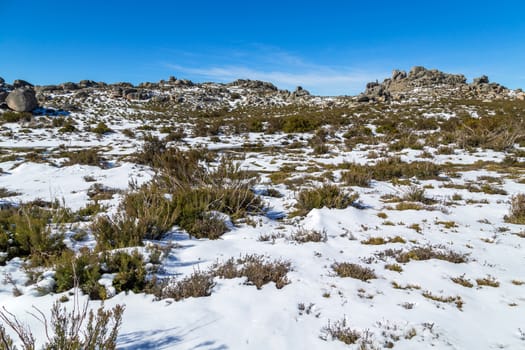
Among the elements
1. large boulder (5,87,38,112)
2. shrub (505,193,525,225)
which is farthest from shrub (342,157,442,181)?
large boulder (5,87,38,112)

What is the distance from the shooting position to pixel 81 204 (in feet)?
19.7

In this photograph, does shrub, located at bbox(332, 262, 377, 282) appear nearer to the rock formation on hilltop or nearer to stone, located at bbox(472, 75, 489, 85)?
the rock formation on hilltop

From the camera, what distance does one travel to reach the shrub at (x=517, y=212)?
491 cm

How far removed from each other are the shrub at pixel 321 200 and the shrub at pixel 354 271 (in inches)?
89.0

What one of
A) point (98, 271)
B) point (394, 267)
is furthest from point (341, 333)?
point (98, 271)

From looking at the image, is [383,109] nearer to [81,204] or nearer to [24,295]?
[81,204]

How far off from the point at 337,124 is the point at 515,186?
1555 centimetres

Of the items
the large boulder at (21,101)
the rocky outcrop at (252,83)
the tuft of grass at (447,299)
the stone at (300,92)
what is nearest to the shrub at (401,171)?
the tuft of grass at (447,299)

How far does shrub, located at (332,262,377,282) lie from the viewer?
3.15 metres

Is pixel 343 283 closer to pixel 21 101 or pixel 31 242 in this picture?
pixel 31 242

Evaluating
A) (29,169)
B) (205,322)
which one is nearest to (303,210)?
(205,322)

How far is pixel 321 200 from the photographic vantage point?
5750mm

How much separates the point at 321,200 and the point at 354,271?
103 inches

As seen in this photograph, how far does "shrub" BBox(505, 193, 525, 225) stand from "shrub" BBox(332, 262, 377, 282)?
3688mm
